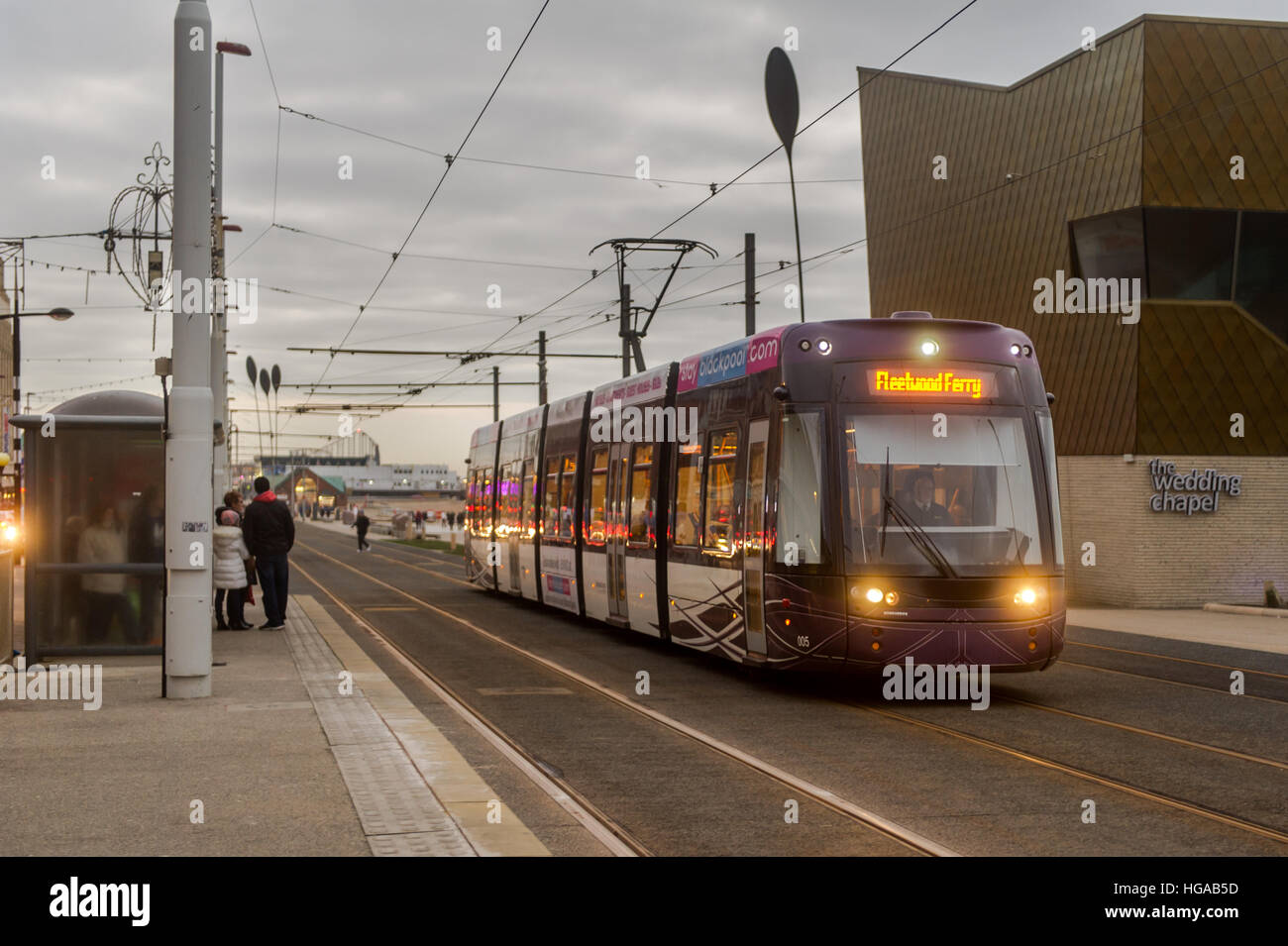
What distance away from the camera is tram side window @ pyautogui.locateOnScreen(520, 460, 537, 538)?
22734 millimetres

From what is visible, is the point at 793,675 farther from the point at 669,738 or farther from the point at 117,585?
the point at 117,585

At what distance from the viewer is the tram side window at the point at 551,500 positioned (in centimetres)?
2116

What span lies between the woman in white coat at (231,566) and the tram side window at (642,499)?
15.7ft

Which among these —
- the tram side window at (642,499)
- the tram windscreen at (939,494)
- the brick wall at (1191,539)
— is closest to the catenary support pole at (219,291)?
Result: the tram side window at (642,499)

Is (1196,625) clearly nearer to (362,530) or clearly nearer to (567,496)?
(567,496)

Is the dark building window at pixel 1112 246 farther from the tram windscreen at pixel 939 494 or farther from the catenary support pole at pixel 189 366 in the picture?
the catenary support pole at pixel 189 366

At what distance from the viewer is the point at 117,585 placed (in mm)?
14297

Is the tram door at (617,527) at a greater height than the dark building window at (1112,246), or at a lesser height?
lesser

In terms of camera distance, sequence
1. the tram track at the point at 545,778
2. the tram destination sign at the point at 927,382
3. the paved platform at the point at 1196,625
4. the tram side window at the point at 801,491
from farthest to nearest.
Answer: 1. the paved platform at the point at 1196,625
2. the tram destination sign at the point at 927,382
3. the tram side window at the point at 801,491
4. the tram track at the point at 545,778

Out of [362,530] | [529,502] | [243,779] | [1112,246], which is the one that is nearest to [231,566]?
[529,502]

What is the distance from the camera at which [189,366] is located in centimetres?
1170

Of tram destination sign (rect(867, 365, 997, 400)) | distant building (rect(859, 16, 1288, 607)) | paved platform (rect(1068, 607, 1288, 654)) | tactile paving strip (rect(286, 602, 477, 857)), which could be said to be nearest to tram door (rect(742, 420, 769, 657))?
tram destination sign (rect(867, 365, 997, 400))

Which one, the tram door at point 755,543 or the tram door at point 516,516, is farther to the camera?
the tram door at point 516,516

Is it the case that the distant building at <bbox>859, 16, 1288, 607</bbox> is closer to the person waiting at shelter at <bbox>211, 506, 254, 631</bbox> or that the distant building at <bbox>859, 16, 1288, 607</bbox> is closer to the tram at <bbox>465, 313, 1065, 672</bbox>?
the tram at <bbox>465, 313, 1065, 672</bbox>
